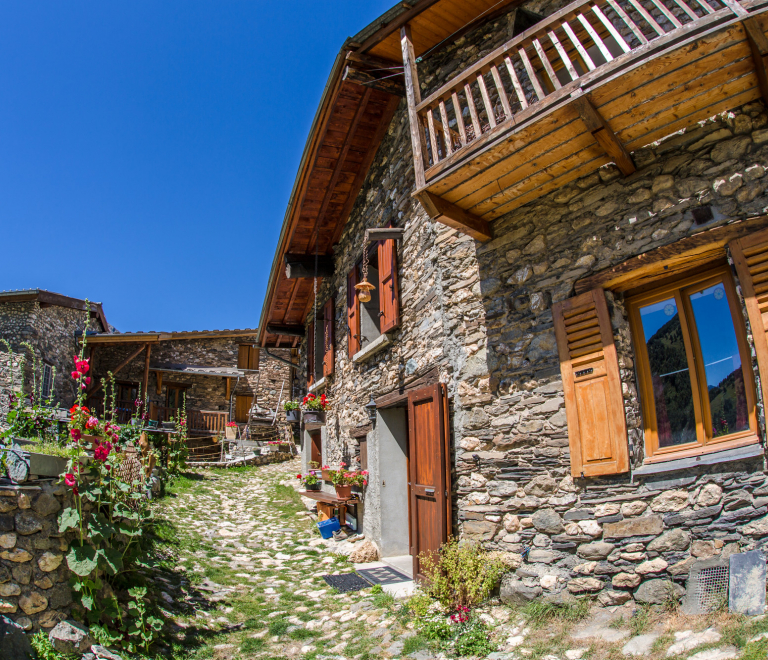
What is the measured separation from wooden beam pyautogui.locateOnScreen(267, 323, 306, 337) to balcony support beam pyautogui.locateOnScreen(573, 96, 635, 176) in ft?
37.2

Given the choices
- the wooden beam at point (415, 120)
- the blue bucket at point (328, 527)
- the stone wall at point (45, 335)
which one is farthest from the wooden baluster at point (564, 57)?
the stone wall at point (45, 335)

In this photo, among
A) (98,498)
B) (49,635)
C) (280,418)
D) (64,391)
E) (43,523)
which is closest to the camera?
(49,635)

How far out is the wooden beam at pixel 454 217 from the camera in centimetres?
492

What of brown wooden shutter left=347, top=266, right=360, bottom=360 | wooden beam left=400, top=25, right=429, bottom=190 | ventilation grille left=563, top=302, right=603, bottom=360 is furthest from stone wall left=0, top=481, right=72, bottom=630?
brown wooden shutter left=347, top=266, right=360, bottom=360

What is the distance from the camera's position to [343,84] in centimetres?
711

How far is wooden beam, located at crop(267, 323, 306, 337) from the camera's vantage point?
48.2 feet

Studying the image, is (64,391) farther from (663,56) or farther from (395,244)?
(663,56)

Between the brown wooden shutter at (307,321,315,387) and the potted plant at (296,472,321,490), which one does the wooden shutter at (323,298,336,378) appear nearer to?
the brown wooden shutter at (307,321,315,387)

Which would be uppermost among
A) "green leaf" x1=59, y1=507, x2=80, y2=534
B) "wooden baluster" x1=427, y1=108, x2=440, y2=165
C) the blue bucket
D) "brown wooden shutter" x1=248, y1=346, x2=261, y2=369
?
"brown wooden shutter" x1=248, y1=346, x2=261, y2=369

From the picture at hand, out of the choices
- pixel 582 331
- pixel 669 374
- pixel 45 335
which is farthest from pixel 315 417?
pixel 45 335

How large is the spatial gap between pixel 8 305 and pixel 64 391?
3.24 m

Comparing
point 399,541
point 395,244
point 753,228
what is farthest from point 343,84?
point 399,541

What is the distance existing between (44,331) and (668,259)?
1829cm

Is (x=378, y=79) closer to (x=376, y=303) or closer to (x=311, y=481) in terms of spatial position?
(x=376, y=303)
